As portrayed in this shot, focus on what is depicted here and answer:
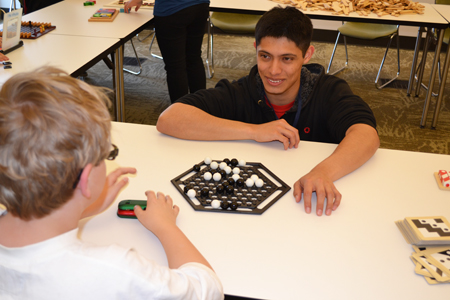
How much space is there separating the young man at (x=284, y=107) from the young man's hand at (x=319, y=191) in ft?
0.28

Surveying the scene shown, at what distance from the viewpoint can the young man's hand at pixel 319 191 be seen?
3.75ft

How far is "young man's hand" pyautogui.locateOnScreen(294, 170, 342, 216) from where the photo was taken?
1.14m

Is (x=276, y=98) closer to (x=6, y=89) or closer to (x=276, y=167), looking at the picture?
(x=276, y=167)

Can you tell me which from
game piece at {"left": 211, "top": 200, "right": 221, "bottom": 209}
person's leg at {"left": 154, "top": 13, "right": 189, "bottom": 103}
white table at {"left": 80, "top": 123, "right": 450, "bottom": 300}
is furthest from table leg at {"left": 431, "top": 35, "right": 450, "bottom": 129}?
game piece at {"left": 211, "top": 200, "right": 221, "bottom": 209}

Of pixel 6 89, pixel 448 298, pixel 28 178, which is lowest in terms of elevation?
pixel 448 298

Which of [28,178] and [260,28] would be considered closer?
[28,178]

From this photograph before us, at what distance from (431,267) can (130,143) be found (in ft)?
3.13

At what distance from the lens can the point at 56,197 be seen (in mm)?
734

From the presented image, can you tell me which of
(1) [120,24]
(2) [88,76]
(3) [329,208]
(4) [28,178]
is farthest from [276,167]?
(2) [88,76]

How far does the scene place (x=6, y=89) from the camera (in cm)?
70

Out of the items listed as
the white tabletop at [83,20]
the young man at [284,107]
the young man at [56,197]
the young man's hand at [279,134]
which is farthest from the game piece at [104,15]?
the young man at [56,197]

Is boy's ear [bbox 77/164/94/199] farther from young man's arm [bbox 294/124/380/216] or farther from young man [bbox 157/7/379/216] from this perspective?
young man [bbox 157/7/379/216]

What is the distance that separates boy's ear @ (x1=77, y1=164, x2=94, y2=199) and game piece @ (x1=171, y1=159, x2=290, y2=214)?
0.41 metres

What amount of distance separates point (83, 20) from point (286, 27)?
66.9 inches
